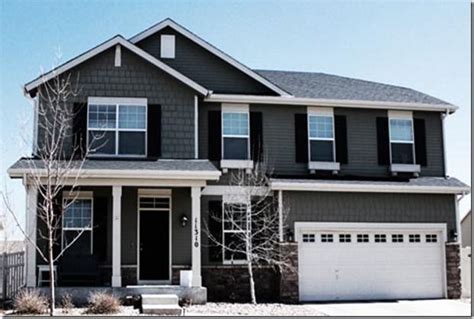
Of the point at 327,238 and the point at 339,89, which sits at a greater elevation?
the point at 339,89

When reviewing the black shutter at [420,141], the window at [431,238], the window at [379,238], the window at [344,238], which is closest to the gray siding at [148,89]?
the window at [344,238]

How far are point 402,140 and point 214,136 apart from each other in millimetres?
6086

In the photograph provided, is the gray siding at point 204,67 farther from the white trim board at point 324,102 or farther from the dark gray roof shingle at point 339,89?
the dark gray roof shingle at point 339,89

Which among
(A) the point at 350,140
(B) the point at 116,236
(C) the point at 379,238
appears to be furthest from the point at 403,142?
(B) the point at 116,236

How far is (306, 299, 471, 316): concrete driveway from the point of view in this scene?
15258mm

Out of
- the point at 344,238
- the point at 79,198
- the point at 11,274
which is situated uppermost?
the point at 79,198

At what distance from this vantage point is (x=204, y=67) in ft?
64.4

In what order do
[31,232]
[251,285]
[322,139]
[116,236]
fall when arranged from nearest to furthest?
[31,232] < [116,236] < [251,285] < [322,139]

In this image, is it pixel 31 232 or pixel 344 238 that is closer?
pixel 31 232

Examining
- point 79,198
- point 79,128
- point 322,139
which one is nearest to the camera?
point 79,128

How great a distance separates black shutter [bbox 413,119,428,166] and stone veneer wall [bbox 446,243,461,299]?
2.81 meters

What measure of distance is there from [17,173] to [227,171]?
19.5 feet

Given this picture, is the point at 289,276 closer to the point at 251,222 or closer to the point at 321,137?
the point at 251,222

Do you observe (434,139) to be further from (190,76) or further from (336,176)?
(190,76)
